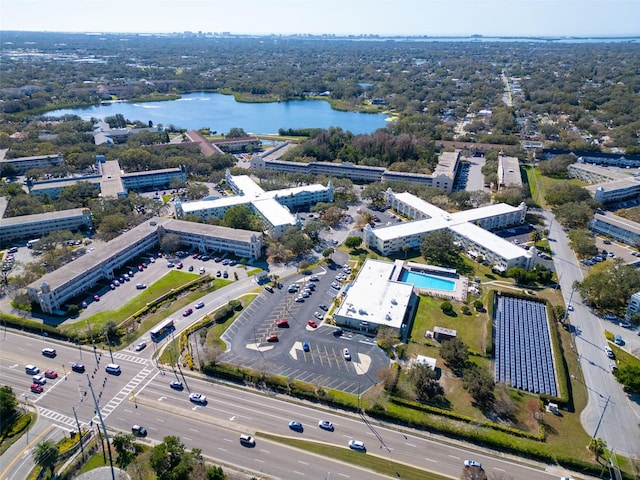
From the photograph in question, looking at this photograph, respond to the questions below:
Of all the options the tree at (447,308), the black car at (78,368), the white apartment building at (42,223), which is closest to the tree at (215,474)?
the black car at (78,368)

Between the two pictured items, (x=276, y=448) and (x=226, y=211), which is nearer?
(x=276, y=448)

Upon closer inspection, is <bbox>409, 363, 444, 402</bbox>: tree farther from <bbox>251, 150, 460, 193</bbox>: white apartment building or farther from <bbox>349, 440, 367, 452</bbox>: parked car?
<bbox>251, 150, 460, 193</bbox>: white apartment building

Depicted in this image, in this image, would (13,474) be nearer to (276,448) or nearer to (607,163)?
(276,448)

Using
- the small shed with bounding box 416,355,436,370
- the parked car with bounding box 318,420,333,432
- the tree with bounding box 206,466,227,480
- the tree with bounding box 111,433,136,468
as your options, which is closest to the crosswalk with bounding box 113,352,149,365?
the tree with bounding box 111,433,136,468

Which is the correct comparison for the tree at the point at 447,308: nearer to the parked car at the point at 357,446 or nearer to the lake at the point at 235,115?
the parked car at the point at 357,446

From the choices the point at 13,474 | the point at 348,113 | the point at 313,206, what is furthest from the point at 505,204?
the point at 348,113

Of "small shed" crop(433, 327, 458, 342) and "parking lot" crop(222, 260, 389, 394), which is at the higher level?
"small shed" crop(433, 327, 458, 342)

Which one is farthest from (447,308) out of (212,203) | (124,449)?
(212,203)
